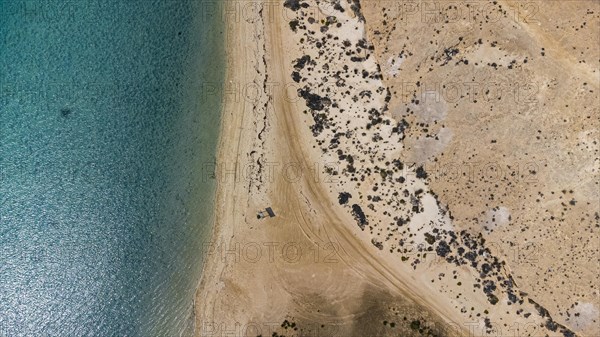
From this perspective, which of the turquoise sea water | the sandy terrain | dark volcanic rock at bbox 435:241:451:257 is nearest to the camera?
the sandy terrain

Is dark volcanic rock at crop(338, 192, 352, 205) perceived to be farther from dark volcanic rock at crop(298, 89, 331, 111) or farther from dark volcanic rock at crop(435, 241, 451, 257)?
dark volcanic rock at crop(435, 241, 451, 257)

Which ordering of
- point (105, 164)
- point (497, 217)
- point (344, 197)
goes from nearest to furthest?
1. point (497, 217)
2. point (344, 197)
3. point (105, 164)

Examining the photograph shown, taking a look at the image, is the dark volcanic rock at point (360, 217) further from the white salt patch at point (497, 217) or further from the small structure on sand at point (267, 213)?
the white salt patch at point (497, 217)

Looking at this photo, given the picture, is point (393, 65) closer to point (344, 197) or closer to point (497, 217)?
point (344, 197)

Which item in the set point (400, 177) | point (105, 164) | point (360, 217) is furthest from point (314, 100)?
point (105, 164)

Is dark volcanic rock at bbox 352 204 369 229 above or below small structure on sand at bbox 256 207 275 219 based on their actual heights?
above

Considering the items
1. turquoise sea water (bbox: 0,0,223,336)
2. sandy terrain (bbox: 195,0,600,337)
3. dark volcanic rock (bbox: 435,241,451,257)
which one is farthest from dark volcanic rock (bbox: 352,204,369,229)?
turquoise sea water (bbox: 0,0,223,336)
